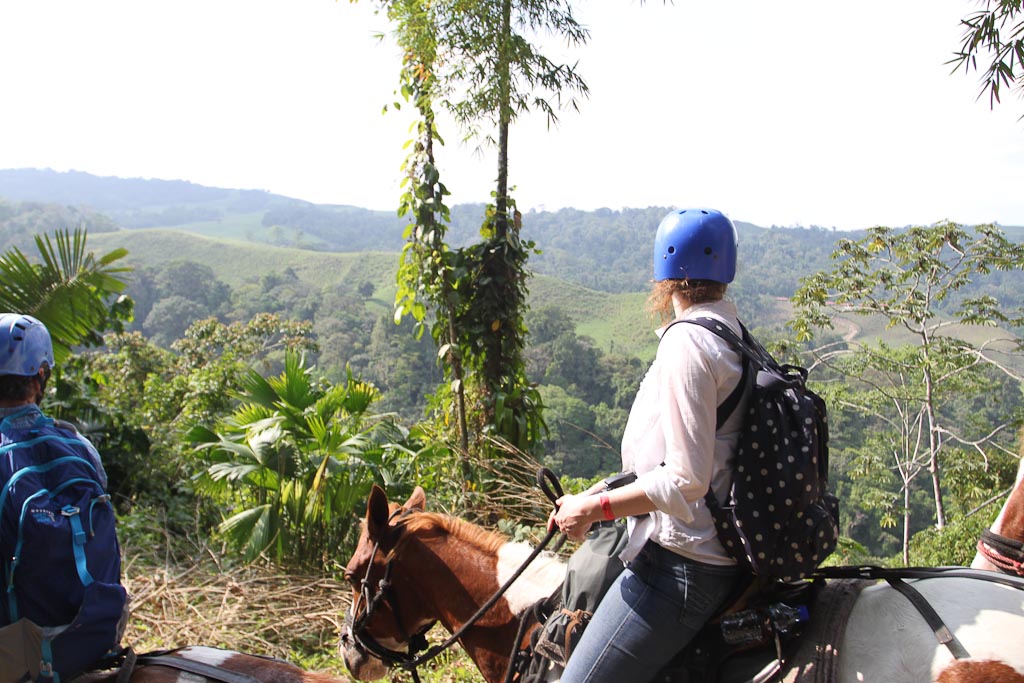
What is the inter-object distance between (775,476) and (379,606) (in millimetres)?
1740

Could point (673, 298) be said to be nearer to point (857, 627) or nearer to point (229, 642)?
point (857, 627)

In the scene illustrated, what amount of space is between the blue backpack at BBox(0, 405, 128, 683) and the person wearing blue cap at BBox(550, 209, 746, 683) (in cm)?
139

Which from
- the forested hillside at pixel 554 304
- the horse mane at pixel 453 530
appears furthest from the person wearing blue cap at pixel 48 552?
the forested hillside at pixel 554 304

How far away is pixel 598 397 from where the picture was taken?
2923cm

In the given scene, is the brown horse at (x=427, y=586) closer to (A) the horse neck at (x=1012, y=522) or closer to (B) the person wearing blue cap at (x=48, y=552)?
(B) the person wearing blue cap at (x=48, y=552)

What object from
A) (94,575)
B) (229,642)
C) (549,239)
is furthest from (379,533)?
(549,239)

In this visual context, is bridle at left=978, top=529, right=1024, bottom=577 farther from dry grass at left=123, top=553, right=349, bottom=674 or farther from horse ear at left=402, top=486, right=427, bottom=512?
dry grass at left=123, top=553, right=349, bottom=674

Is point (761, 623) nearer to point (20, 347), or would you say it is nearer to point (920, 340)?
point (20, 347)

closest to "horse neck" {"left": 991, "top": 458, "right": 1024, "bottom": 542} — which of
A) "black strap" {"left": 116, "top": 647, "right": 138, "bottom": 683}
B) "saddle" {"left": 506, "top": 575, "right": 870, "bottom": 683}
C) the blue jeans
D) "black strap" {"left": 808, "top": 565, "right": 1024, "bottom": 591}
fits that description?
"black strap" {"left": 808, "top": 565, "right": 1024, "bottom": 591}

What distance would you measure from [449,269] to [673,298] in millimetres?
4529

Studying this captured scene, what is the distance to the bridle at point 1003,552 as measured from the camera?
2.40m

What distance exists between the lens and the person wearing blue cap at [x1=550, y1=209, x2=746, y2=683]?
1883 millimetres

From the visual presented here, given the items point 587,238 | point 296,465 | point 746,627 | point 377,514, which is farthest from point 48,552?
point 587,238

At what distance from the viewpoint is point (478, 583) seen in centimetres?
280
